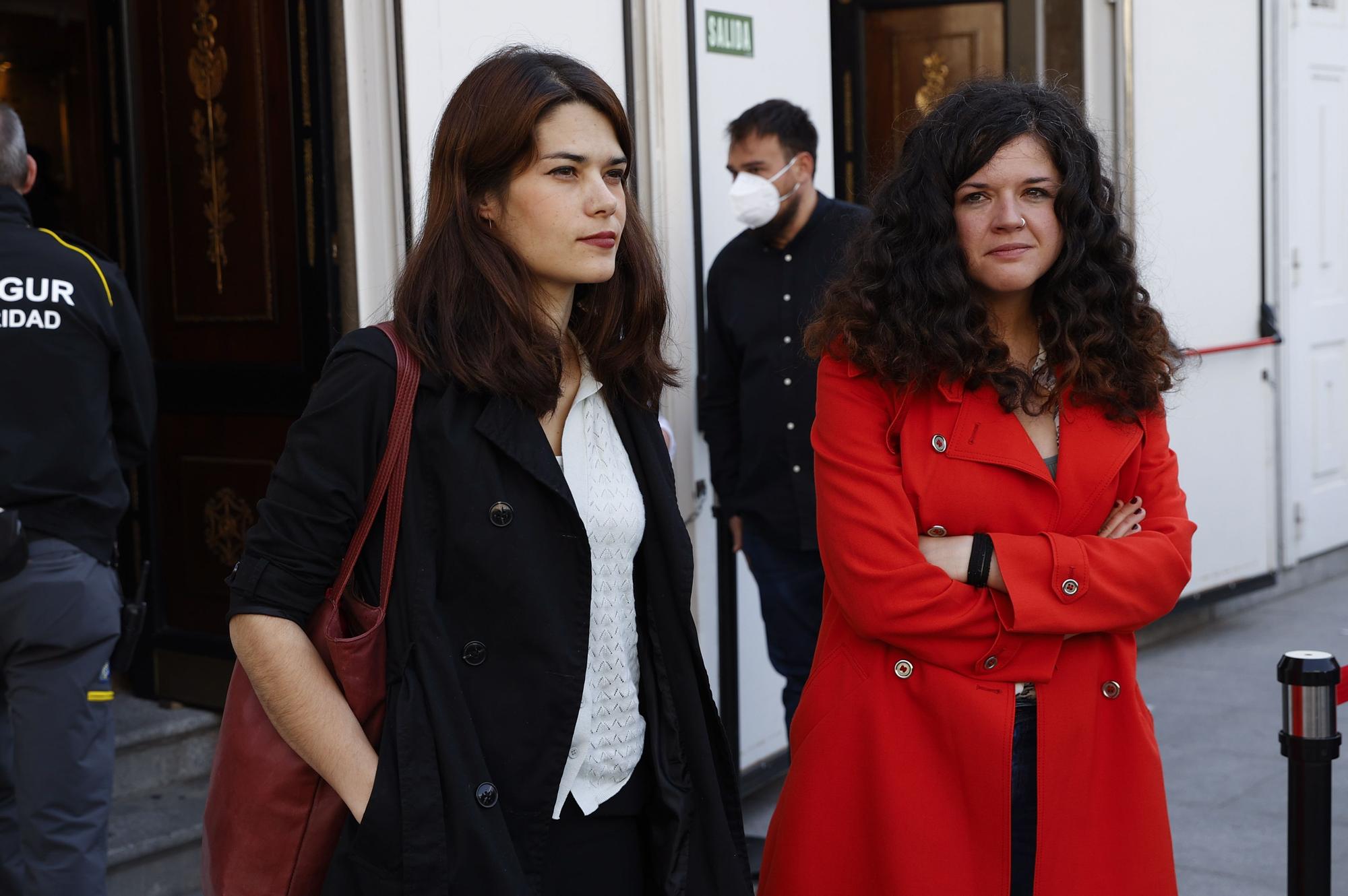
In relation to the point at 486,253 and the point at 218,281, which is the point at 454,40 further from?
the point at 486,253

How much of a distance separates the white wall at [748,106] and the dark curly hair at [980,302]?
2211 mm

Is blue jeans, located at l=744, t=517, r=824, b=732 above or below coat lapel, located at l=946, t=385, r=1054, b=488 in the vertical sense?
below

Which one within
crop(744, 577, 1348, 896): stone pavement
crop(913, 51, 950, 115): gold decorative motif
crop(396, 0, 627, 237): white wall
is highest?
crop(913, 51, 950, 115): gold decorative motif

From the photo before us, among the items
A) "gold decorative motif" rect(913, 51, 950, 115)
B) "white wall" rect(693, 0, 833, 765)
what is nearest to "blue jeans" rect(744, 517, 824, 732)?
"white wall" rect(693, 0, 833, 765)

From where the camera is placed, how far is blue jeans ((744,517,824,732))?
423 centimetres

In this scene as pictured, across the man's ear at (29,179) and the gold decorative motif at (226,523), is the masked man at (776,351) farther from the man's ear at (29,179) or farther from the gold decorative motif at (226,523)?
the man's ear at (29,179)

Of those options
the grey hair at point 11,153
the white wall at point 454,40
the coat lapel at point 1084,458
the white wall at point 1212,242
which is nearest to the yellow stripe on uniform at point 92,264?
the grey hair at point 11,153

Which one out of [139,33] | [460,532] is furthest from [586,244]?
[139,33]

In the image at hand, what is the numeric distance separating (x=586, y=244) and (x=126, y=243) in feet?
11.8

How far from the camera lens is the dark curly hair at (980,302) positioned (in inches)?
89.7

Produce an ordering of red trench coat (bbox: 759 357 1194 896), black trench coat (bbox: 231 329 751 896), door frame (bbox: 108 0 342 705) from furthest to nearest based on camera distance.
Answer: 1. door frame (bbox: 108 0 342 705)
2. red trench coat (bbox: 759 357 1194 896)
3. black trench coat (bbox: 231 329 751 896)

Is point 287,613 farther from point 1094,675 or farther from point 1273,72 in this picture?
point 1273,72

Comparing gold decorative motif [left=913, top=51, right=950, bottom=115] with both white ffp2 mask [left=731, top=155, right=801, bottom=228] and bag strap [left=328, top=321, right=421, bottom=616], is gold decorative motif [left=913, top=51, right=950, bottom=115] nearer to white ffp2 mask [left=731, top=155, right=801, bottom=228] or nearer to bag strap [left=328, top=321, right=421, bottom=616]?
white ffp2 mask [left=731, top=155, right=801, bottom=228]

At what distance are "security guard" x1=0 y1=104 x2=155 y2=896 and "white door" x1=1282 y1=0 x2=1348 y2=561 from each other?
6.18 m
